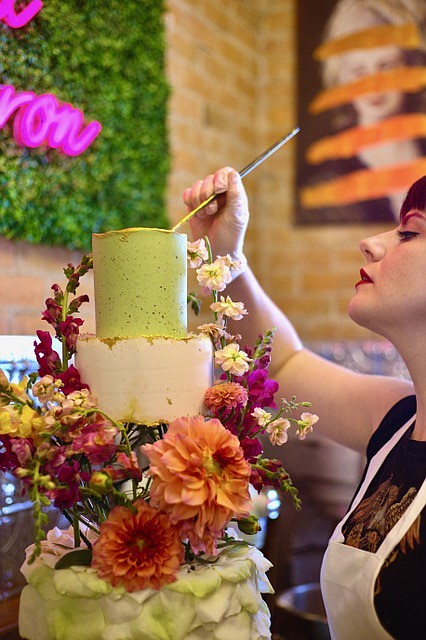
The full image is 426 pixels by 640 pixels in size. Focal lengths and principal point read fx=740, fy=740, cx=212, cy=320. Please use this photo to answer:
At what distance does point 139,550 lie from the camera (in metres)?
0.81

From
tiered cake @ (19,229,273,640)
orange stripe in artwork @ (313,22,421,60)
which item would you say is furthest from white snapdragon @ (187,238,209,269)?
orange stripe in artwork @ (313,22,421,60)

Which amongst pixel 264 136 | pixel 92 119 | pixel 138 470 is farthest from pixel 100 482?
pixel 264 136

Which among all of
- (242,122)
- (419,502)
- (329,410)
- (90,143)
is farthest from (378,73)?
(419,502)

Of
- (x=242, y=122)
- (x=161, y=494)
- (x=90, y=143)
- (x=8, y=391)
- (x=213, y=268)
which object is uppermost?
(x=242, y=122)

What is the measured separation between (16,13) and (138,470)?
4.65ft

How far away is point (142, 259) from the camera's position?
0.90 meters

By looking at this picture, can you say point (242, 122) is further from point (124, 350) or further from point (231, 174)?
point (124, 350)

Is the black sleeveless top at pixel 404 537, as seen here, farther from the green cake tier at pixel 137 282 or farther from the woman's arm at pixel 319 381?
the green cake tier at pixel 137 282

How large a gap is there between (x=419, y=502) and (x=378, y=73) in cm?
266

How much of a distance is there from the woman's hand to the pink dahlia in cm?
39

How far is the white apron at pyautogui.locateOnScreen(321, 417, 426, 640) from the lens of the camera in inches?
41.7

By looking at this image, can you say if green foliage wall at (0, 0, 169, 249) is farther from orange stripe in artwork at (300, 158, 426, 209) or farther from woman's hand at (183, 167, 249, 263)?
orange stripe in artwork at (300, 158, 426, 209)

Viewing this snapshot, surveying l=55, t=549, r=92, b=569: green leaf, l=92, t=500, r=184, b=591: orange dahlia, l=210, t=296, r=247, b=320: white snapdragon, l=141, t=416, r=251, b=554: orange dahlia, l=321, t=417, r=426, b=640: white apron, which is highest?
l=210, t=296, r=247, b=320: white snapdragon

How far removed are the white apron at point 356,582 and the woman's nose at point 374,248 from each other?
0.37 m
